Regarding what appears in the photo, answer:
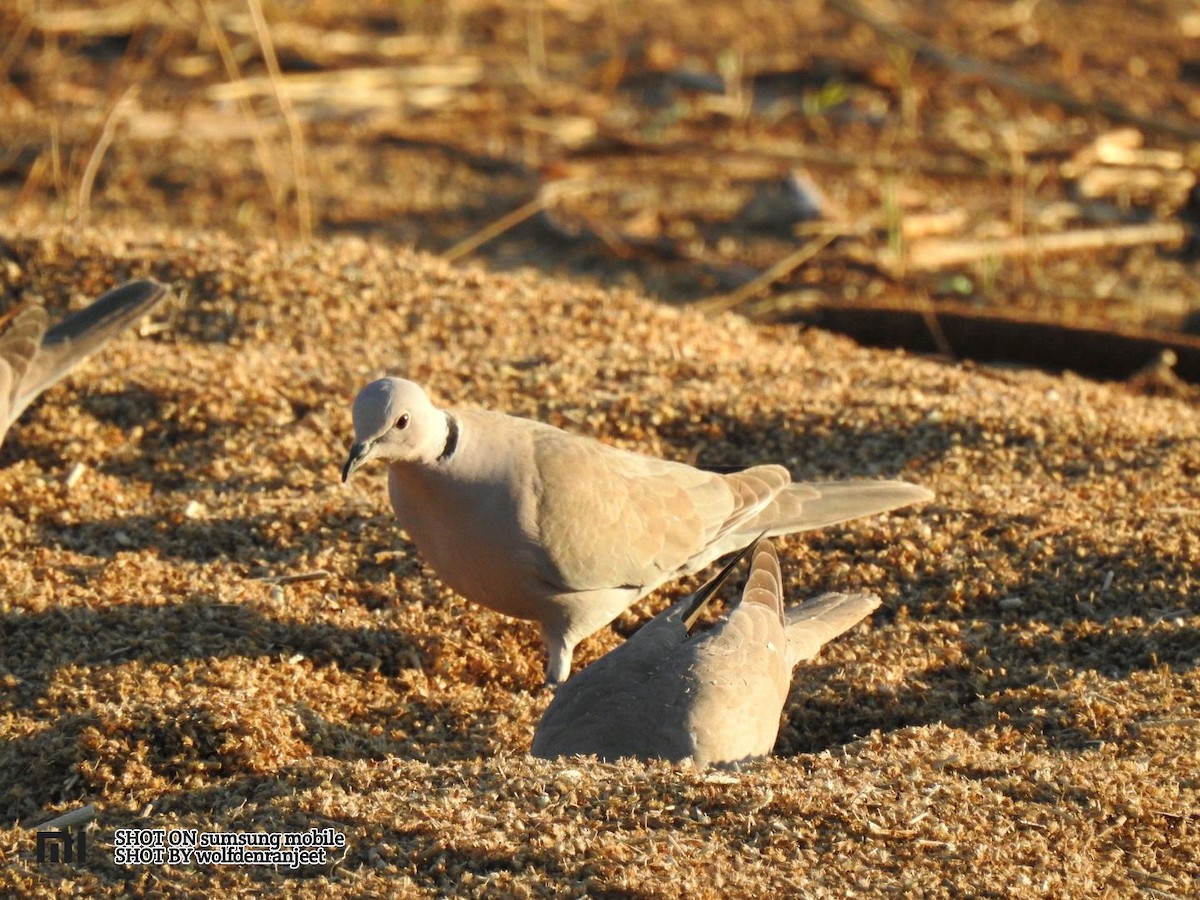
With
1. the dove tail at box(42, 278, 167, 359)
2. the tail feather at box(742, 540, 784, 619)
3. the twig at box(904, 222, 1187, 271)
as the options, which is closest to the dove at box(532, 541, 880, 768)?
the tail feather at box(742, 540, 784, 619)

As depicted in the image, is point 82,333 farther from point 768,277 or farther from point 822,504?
point 768,277

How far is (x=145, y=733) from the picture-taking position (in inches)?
131

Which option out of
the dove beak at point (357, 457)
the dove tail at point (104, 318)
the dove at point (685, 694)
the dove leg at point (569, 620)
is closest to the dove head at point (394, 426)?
the dove beak at point (357, 457)

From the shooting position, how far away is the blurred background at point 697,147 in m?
7.02

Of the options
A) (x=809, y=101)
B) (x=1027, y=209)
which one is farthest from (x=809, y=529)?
(x=809, y=101)

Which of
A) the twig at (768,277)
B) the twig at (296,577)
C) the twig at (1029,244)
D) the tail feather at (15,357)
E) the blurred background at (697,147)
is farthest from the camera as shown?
the twig at (1029,244)

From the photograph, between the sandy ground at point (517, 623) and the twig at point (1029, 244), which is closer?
the sandy ground at point (517, 623)

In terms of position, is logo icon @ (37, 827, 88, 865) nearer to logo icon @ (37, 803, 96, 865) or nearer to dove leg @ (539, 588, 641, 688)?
logo icon @ (37, 803, 96, 865)

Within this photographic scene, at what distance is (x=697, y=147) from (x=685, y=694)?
5.82 meters

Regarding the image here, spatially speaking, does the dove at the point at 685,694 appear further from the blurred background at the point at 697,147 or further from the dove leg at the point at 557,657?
the blurred background at the point at 697,147

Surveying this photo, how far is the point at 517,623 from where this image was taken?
427cm

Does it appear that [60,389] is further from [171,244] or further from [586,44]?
[586,44]

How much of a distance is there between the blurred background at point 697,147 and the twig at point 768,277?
2cm

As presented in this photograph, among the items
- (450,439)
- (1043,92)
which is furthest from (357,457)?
(1043,92)
